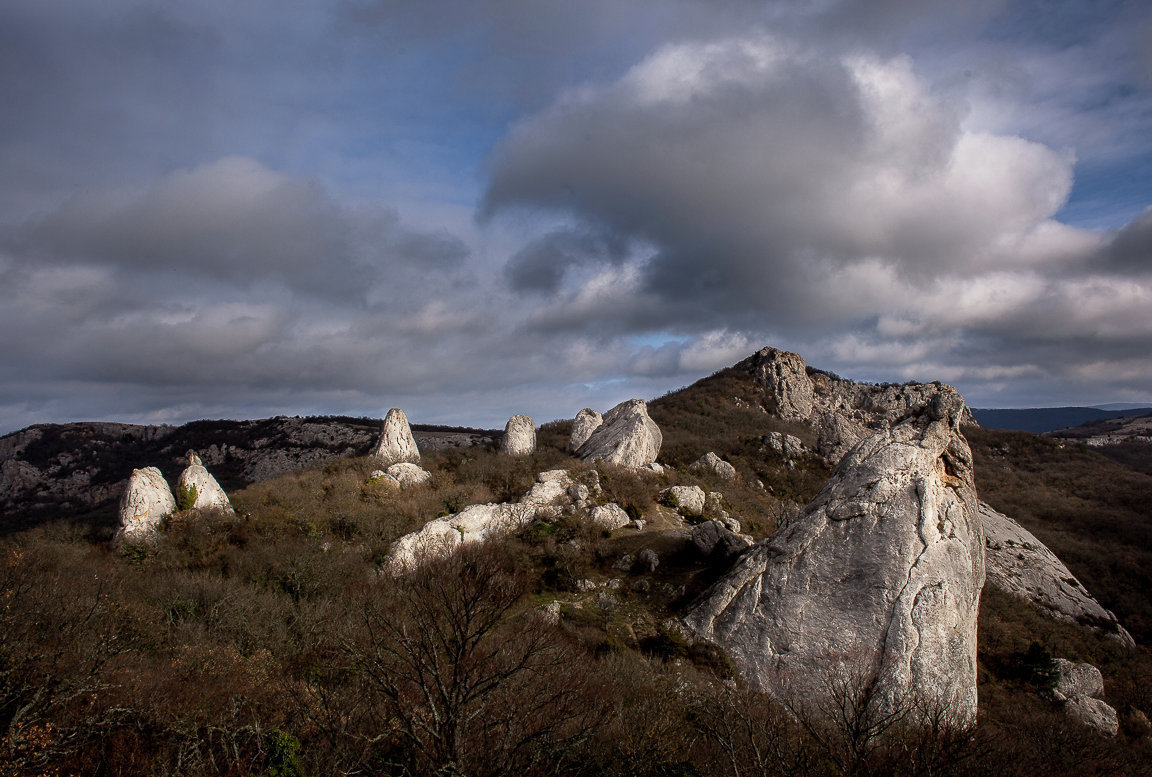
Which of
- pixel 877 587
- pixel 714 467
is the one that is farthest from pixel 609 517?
pixel 714 467

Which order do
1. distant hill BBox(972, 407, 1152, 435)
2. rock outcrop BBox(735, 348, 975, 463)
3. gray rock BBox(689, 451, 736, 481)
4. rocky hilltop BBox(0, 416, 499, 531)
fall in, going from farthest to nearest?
1. distant hill BBox(972, 407, 1152, 435)
2. rock outcrop BBox(735, 348, 975, 463)
3. rocky hilltop BBox(0, 416, 499, 531)
4. gray rock BBox(689, 451, 736, 481)

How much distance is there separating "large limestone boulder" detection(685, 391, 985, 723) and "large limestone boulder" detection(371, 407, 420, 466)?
20.1 meters

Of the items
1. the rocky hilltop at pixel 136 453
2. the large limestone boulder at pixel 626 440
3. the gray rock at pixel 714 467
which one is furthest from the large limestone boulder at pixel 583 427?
the rocky hilltop at pixel 136 453

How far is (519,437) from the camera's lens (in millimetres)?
32312

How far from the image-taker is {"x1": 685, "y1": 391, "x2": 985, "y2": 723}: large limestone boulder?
37.9ft

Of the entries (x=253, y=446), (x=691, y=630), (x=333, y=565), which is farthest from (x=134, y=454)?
(x=691, y=630)

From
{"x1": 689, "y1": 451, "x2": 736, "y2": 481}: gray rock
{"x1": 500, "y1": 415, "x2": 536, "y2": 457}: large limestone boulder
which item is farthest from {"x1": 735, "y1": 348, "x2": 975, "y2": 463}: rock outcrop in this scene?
{"x1": 500, "y1": 415, "x2": 536, "y2": 457}: large limestone boulder

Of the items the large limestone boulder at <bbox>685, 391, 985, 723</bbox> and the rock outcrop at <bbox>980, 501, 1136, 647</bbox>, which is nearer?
the large limestone boulder at <bbox>685, 391, 985, 723</bbox>

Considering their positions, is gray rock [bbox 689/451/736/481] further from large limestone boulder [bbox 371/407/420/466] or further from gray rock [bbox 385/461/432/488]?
large limestone boulder [bbox 371/407/420/466]

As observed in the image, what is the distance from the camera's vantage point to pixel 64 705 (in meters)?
8.56

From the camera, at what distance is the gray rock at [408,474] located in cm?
2603

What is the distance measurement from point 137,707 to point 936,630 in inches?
616

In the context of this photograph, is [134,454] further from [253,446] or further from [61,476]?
[253,446]

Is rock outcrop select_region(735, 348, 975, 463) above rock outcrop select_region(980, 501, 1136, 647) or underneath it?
above
